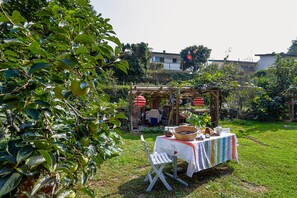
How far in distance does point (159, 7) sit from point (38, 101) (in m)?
6.80

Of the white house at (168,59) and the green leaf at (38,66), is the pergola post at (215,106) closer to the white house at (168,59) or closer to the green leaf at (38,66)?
the green leaf at (38,66)

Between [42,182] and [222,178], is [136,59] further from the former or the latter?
[42,182]

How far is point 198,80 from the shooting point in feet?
32.1

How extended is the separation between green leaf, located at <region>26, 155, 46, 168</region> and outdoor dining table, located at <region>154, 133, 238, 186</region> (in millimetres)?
3348

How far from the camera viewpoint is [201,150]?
4027 mm

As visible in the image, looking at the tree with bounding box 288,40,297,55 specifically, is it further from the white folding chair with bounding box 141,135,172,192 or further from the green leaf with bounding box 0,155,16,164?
the green leaf with bounding box 0,155,16,164

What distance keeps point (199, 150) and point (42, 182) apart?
353 cm

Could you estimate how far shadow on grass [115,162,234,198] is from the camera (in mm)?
3604

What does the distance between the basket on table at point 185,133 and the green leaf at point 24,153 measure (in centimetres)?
362

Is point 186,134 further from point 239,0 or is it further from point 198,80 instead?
point 198,80

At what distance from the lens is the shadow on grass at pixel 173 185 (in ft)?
11.8

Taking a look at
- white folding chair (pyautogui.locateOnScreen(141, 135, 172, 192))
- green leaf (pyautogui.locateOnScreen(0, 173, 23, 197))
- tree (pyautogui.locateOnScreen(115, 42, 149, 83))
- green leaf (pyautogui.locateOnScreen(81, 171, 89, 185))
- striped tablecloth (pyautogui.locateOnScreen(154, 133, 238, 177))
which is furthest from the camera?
tree (pyautogui.locateOnScreen(115, 42, 149, 83))

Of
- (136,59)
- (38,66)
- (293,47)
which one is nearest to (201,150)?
(38,66)

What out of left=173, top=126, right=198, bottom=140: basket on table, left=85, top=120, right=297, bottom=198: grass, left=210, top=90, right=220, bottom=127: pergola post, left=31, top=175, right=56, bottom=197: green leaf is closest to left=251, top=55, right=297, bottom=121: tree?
left=210, top=90, right=220, bottom=127: pergola post
